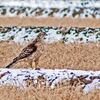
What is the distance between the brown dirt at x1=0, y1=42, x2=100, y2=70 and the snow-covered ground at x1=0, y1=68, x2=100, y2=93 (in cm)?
279

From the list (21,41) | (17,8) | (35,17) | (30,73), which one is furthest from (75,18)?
(30,73)

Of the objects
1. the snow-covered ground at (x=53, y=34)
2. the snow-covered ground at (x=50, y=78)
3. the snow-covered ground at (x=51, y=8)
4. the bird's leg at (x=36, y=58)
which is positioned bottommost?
the snow-covered ground at (x=51, y=8)

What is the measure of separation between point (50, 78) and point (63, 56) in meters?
5.60

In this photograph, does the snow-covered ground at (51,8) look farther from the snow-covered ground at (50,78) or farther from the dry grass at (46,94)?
the dry grass at (46,94)

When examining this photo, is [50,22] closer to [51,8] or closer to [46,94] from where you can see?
[51,8]

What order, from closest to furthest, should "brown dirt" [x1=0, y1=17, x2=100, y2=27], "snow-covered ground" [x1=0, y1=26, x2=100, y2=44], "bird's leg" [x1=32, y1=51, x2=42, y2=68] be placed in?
1. "bird's leg" [x1=32, y1=51, x2=42, y2=68]
2. "snow-covered ground" [x1=0, y1=26, x2=100, y2=44]
3. "brown dirt" [x1=0, y1=17, x2=100, y2=27]

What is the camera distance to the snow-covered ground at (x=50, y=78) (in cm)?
1421

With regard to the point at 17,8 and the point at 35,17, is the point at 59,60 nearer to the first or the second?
the point at 35,17

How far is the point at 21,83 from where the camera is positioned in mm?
14414

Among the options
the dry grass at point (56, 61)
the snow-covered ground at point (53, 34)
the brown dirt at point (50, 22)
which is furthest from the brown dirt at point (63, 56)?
the brown dirt at point (50, 22)

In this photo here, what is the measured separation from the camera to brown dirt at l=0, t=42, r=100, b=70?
19172 mm

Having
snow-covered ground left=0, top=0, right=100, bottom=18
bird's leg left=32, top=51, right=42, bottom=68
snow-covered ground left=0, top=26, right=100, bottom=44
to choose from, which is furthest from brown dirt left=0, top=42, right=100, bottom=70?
snow-covered ground left=0, top=0, right=100, bottom=18

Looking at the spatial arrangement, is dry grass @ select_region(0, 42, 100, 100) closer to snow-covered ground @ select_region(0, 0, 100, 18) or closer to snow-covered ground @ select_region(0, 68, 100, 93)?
snow-covered ground @ select_region(0, 68, 100, 93)

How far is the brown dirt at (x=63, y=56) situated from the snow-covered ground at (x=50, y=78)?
2794mm
